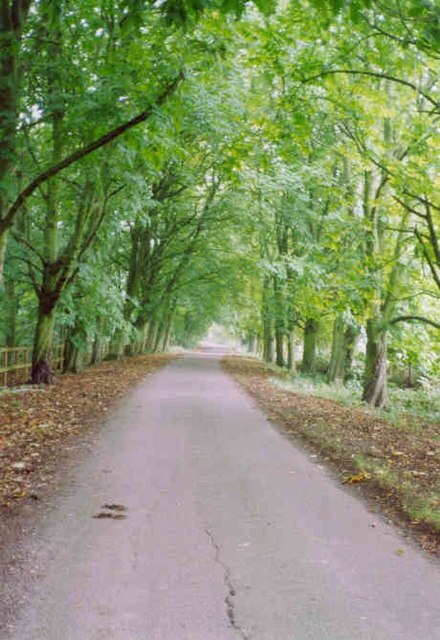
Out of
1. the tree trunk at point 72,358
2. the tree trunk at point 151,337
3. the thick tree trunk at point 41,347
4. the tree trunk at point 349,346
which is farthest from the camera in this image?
the tree trunk at point 151,337

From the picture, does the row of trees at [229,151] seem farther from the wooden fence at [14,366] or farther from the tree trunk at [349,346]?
the wooden fence at [14,366]

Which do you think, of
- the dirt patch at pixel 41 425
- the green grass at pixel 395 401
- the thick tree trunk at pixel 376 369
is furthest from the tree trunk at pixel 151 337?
the thick tree trunk at pixel 376 369

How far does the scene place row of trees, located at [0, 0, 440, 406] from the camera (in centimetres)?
873

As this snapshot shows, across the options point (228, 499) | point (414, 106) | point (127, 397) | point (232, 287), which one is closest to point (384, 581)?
point (228, 499)

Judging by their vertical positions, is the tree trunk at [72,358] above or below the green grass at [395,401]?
above

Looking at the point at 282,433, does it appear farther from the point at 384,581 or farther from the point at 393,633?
the point at 393,633

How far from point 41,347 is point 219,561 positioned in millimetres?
12022

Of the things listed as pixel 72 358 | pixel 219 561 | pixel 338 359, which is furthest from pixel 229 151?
pixel 338 359

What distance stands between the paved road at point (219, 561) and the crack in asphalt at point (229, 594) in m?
0.01

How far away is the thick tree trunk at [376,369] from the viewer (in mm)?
17297

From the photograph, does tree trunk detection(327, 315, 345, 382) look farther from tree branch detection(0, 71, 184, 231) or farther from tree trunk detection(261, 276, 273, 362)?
tree branch detection(0, 71, 184, 231)

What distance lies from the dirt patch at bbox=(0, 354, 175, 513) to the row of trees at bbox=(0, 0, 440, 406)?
1955 millimetres

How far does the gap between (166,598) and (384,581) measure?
167cm

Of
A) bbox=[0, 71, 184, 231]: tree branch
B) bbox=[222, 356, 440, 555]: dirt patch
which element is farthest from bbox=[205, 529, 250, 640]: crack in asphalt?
bbox=[0, 71, 184, 231]: tree branch
